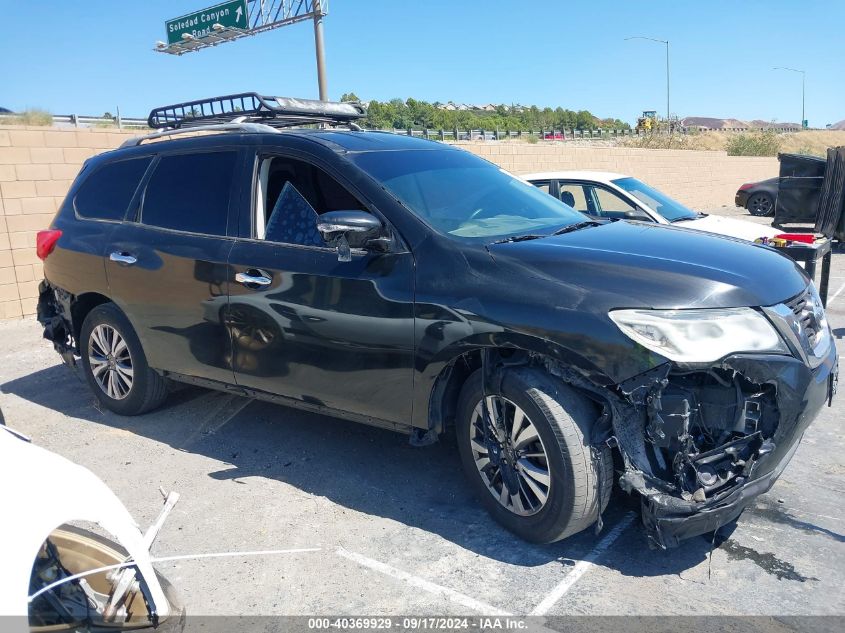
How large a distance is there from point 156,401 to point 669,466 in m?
3.88

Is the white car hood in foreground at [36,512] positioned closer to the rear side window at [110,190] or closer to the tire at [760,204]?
the rear side window at [110,190]

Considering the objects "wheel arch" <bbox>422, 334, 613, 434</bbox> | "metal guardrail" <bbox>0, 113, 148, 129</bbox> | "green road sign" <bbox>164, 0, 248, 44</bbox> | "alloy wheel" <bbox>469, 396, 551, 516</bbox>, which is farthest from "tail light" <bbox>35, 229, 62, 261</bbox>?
"green road sign" <bbox>164, 0, 248, 44</bbox>

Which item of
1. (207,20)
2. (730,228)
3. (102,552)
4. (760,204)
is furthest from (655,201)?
(207,20)

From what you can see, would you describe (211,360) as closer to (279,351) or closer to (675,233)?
(279,351)

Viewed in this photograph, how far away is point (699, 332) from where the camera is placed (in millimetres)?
3182

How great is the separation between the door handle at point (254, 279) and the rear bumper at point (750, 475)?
2460mm

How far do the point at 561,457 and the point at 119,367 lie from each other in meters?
3.66

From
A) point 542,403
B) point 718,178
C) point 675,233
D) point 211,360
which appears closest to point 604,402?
point 542,403

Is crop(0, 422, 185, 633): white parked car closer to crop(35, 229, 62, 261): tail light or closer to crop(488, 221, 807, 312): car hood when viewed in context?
crop(488, 221, 807, 312): car hood

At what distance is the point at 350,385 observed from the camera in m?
4.15

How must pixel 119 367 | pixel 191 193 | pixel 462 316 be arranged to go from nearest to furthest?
pixel 462 316, pixel 191 193, pixel 119 367

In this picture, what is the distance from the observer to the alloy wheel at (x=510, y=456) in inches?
138

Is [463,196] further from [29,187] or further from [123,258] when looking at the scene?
[29,187]

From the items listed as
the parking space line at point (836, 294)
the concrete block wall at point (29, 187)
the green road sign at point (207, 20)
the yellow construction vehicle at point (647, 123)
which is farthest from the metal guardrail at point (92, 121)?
the yellow construction vehicle at point (647, 123)
